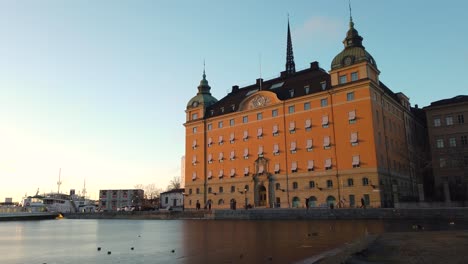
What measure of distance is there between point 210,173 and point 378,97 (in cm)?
3524

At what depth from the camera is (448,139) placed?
227 feet

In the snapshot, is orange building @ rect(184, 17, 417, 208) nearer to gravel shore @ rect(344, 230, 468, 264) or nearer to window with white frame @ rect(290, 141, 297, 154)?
window with white frame @ rect(290, 141, 297, 154)

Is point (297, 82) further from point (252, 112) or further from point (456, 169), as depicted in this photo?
point (456, 169)

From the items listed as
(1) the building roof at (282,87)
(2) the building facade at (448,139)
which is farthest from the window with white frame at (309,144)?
(2) the building facade at (448,139)

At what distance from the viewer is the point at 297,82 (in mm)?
70125

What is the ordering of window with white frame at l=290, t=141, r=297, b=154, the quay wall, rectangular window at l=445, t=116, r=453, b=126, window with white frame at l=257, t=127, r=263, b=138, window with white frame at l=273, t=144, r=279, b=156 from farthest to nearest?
window with white frame at l=257, t=127, r=263, b=138
rectangular window at l=445, t=116, r=453, b=126
window with white frame at l=273, t=144, r=279, b=156
window with white frame at l=290, t=141, r=297, b=154
the quay wall

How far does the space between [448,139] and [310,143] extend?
86.0 ft

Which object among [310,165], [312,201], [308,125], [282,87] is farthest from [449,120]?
[282,87]

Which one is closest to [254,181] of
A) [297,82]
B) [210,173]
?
[210,173]

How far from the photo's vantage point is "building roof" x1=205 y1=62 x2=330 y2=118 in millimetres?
67062

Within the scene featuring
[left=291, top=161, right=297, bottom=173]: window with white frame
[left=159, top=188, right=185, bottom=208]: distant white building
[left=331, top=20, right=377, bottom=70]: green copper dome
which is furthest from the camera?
[left=159, top=188, right=185, bottom=208]: distant white building

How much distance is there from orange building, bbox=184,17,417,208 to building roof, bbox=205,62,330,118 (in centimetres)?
23

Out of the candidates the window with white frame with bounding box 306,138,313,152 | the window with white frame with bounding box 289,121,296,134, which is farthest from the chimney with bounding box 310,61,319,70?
the window with white frame with bounding box 306,138,313,152

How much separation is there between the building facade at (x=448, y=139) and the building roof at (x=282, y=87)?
2222cm
